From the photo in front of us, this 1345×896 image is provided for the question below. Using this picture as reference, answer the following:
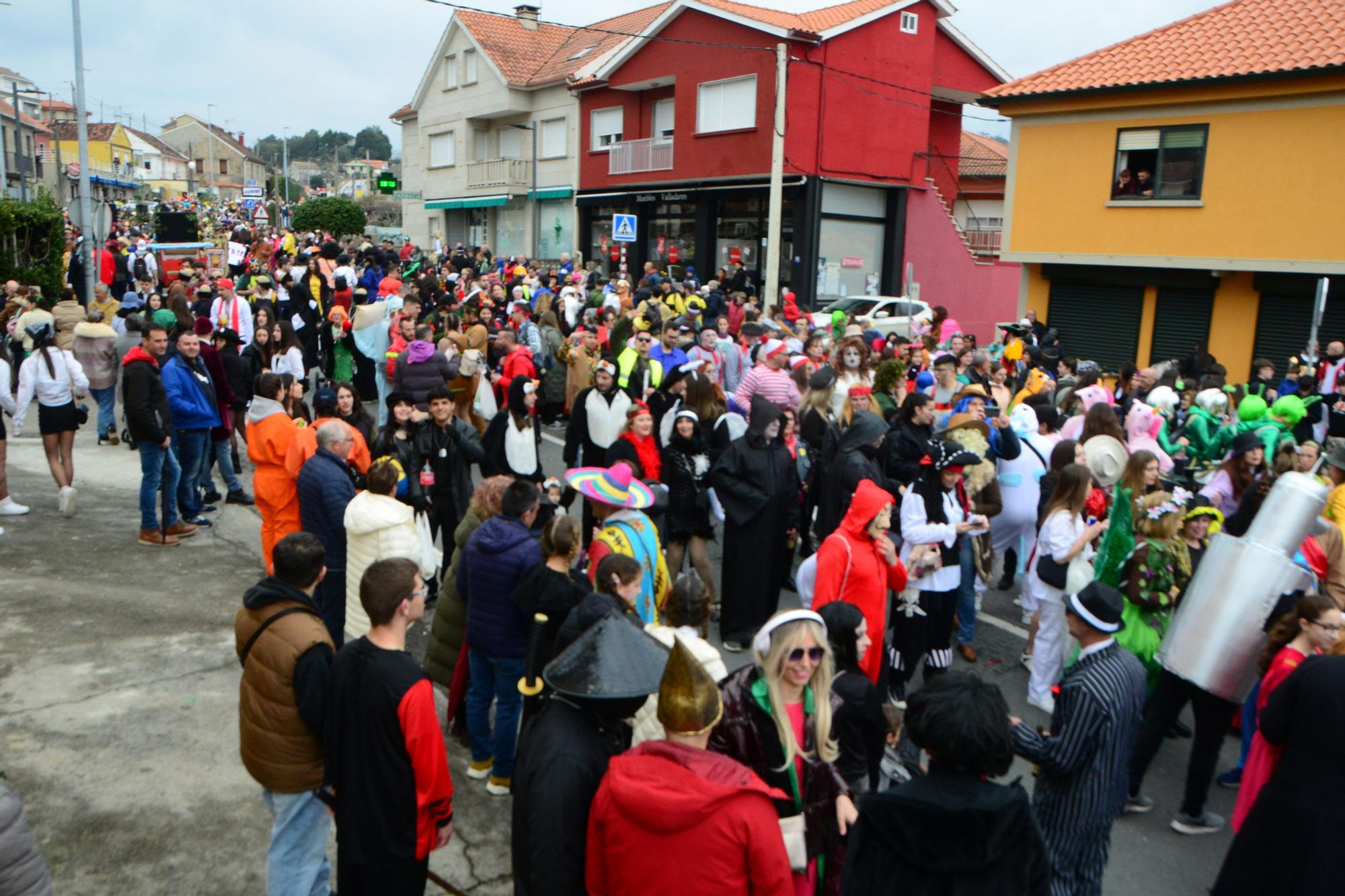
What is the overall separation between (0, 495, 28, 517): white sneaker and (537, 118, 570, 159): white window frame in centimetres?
2755

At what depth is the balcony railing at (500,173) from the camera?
36.3 m

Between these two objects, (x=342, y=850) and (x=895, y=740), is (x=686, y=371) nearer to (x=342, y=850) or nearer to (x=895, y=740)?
(x=895, y=740)

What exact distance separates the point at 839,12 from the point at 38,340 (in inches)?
941

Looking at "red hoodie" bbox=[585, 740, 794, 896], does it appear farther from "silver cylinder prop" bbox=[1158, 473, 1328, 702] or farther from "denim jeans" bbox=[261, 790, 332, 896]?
"silver cylinder prop" bbox=[1158, 473, 1328, 702]

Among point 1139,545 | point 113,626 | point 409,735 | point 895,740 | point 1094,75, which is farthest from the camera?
point 1094,75

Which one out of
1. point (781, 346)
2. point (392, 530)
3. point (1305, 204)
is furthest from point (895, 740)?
point (1305, 204)

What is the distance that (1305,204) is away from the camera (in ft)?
58.2

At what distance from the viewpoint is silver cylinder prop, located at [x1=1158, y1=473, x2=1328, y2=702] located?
A: 4586mm

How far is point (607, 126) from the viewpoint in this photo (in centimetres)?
3244

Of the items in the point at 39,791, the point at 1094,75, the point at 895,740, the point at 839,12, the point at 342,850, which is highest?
the point at 839,12

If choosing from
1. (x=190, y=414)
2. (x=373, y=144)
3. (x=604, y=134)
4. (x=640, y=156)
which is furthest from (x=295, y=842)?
(x=373, y=144)

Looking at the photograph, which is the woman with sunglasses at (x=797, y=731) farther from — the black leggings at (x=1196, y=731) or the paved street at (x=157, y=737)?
the black leggings at (x=1196, y=731)

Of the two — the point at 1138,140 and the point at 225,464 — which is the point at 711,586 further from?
the point at 1138,140

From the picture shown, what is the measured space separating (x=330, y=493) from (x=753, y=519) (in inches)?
111
